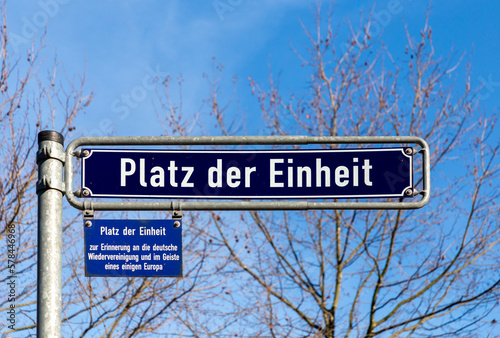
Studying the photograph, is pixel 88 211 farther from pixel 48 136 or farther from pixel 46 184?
pixel 48 136

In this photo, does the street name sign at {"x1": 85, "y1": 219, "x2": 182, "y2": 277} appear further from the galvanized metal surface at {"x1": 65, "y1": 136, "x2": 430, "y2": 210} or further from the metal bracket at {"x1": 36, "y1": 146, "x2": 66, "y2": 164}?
the metal bracket at {"x1": 36, "y1": 146, "x2": 66, "y2": 164}

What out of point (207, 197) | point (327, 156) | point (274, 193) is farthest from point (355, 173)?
point (207, 197)

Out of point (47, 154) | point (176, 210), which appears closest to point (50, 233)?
point (47, 154)

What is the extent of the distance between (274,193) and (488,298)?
788 centimetres

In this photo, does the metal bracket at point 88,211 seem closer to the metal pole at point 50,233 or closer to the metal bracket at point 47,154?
the metal pole at point 50,233

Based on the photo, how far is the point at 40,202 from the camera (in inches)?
146

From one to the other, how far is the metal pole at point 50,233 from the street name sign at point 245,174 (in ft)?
0.70

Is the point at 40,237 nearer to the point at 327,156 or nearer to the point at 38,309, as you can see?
the point at 38,309

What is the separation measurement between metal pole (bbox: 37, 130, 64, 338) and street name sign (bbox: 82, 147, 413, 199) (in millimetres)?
213

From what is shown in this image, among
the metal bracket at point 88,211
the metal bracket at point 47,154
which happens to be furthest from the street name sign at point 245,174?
the metal bracket at point 47,154

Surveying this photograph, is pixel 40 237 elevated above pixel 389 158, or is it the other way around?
pixel 389 158

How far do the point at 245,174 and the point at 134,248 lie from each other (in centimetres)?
81

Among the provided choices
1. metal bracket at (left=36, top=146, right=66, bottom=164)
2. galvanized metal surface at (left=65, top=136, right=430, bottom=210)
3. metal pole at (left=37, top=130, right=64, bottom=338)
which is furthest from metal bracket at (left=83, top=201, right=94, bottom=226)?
metal bracket at (left=36, top=146, right=66, bottom=164)

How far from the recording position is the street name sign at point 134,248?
12.4ft
